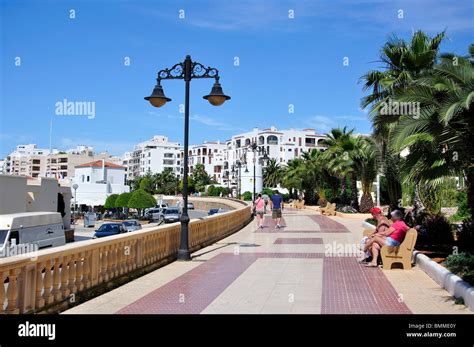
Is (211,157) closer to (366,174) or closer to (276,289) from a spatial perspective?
(366,174)

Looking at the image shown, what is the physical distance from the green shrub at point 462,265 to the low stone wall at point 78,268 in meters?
6.27

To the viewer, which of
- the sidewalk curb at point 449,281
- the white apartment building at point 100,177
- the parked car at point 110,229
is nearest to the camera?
the sidewalk curb at point 449,281

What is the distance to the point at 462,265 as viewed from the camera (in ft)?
31.3

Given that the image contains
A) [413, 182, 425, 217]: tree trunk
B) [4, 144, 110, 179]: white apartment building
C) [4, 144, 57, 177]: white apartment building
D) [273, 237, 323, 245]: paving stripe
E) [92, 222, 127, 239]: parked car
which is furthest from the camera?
[4, 144, 57, 177]: white apartment building

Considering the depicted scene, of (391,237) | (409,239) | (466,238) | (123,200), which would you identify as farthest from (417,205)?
→ (123,200)

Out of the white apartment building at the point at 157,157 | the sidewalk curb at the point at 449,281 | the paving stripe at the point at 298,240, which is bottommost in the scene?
the paving stripe at the point at 298,240

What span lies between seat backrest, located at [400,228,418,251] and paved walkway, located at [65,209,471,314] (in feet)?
1.80

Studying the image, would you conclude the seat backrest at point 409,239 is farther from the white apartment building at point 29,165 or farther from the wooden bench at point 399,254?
the white apartment building at point 29,165

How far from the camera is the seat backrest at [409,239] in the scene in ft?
36.6

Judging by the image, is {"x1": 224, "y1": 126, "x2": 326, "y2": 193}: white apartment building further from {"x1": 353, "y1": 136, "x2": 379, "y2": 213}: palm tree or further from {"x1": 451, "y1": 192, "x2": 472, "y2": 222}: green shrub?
{"x1": 451, "y1": 192, "x2": 472, "y2": 222}: green shrub

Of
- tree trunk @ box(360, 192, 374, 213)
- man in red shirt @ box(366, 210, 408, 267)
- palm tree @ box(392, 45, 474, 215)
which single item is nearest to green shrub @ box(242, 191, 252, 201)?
tree trunk @ box(360, 192, 374, 213)

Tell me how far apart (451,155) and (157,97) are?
23.7ft

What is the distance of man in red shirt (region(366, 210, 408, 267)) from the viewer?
11.5 meters

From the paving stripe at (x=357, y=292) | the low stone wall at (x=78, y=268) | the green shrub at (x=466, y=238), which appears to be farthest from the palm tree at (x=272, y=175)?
the paving stripe at (x=357, y=292)
